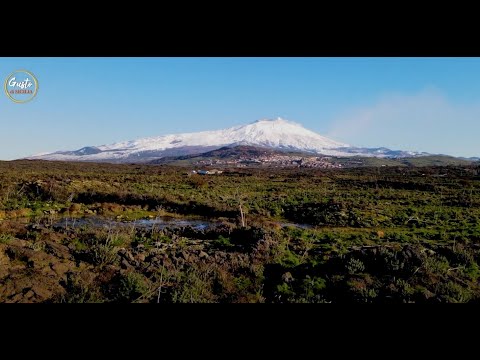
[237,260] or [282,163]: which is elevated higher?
[237,260]

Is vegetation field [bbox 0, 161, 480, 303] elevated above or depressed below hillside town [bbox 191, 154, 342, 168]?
above

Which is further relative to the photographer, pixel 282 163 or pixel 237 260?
pixel 282 163

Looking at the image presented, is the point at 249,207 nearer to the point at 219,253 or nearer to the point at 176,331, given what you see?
the point at 219,253

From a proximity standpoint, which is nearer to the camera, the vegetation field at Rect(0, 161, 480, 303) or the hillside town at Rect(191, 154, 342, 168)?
the vegetation field at Rect(0, 161, 480, 303)

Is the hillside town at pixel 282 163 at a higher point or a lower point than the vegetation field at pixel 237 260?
lower

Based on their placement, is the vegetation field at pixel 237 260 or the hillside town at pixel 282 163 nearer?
the vegetation field at pixel 237 260
